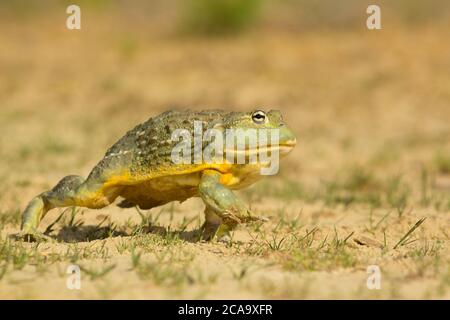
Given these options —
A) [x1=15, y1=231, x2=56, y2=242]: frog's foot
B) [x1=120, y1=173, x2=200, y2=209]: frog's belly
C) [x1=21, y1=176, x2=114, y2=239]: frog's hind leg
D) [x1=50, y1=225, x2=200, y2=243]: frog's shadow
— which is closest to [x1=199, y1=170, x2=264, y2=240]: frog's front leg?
[x1=120, y1=173, x2=200, y2=209]: frog's belly

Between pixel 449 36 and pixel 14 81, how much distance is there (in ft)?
25.7

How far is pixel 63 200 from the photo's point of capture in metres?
5.43

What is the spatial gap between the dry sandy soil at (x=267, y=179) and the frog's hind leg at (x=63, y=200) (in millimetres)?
248

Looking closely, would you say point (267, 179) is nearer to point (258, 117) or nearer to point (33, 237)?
point (258, 117)

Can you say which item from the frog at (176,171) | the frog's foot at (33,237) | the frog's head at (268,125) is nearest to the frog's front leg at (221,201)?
the frog at (176,171)

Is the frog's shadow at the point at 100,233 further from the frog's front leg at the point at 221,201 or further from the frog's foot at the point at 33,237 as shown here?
the frog's front leg at the point at 221,201

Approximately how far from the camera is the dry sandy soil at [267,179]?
448 cm

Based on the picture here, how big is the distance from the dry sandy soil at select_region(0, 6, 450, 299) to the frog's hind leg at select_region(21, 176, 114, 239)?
0.25 metres

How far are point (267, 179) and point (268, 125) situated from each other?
3.44 meters

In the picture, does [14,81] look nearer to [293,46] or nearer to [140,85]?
[140,85]

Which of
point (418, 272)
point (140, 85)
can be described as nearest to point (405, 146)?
point (140, 85)

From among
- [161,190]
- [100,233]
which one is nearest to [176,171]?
[161,190]

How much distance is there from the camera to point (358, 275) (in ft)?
14.9

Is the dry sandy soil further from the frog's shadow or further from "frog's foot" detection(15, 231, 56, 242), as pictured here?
"frog's foot" detection(15, 231, 56, 242)
